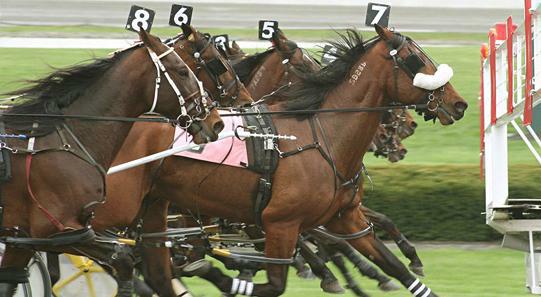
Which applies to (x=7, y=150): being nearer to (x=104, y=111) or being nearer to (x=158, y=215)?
(x=104, y=111)

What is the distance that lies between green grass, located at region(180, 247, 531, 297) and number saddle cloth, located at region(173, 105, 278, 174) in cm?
191

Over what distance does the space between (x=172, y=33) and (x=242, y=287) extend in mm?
12105

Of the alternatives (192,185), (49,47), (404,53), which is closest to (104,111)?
(192,185)

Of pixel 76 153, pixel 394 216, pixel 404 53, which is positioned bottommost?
pixel 394 216

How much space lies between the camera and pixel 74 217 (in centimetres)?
640

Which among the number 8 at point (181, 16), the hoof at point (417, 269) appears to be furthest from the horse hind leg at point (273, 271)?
the number 8 at point (181, 16)

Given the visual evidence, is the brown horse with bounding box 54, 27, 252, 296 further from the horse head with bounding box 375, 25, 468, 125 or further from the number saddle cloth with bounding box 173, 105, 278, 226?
the horse head with bounding box 375, 25, 468, 125

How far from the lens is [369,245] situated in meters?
8.26

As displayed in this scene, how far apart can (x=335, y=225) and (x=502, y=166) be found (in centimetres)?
126

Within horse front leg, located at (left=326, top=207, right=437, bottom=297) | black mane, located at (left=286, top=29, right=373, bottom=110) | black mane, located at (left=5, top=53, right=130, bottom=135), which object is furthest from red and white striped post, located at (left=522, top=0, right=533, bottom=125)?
black mane, located at (left=5, top=53, right=130, bottom=135)

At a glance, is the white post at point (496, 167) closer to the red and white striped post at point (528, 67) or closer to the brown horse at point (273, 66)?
the red and white striped post at point (528, 67)

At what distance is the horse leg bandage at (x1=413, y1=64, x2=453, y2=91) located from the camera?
25.2ft

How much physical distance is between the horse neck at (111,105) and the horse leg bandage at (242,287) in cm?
129

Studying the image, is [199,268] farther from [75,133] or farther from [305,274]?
[305,274]
